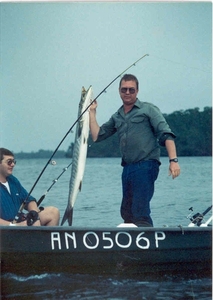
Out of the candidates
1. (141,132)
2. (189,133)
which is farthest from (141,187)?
(189,133)

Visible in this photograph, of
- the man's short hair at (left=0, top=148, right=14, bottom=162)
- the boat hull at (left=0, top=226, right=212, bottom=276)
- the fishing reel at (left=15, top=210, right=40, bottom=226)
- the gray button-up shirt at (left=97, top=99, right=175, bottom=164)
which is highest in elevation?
the gray button-up shirt at (left=97, top=99, right=175, bottom=164)

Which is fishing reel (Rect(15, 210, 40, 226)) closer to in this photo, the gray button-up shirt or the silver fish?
the silver fish

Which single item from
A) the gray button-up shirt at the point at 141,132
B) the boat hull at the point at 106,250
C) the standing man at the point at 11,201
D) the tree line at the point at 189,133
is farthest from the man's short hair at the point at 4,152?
the gray button-up shirt at the point at 141,132

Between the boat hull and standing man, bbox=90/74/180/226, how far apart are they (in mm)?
305

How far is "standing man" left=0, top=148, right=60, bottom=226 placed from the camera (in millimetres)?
5207

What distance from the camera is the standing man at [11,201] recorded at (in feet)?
17.1

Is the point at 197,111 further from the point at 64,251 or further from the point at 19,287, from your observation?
the point at 19,287

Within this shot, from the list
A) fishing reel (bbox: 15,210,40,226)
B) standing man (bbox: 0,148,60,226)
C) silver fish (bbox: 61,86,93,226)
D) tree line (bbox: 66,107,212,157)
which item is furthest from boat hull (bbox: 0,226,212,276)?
tree line (bbox: 66,107,212,157)

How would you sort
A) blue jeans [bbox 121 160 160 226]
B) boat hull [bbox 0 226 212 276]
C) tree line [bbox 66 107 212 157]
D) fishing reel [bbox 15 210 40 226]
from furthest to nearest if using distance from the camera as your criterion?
1. tree line [bbox 66 107 212 157]
2. blue jeans [bbox 121 160 160 226]
3. fishing reel [bbox 15 210 40 226]
4. boat hull [bbox 0 226 212 276]

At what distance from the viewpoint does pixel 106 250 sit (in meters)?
5.00

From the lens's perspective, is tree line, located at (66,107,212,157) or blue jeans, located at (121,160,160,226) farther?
tree line, located at (66,107,212,157)

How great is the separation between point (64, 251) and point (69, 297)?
51 centimetres

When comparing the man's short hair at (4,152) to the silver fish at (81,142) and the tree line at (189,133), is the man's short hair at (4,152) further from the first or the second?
the tree line at (189,133)

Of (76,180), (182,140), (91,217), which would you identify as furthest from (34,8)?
(91,217)
